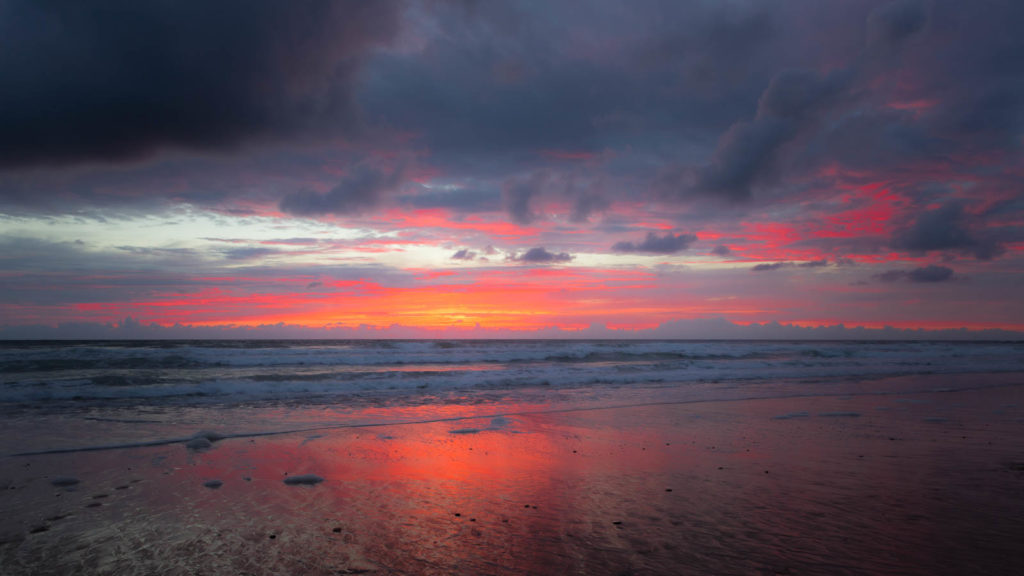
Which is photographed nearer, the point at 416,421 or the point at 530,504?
the point at 530,504

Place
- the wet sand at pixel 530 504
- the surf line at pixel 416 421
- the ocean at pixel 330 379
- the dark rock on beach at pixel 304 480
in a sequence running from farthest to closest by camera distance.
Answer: the ocean at pixel 330 379
the surf line at pixel 416 421
the dark rock on beach at pixel 304 480
the wet sand at pixel 530 504

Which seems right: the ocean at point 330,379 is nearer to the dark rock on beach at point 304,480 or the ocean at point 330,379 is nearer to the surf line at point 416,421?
the surf line at point 416,421

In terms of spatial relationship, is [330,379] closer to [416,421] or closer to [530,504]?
[416,421]

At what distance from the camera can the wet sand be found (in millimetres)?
3896

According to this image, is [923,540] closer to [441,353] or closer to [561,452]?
[561,452]

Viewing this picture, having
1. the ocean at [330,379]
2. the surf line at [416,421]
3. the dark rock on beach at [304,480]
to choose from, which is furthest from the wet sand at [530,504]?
the ocean at [330,379]

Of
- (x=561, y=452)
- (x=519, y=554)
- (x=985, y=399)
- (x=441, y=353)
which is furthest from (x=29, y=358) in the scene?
(x=985, y=399)

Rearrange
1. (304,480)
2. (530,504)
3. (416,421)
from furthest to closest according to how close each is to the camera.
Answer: (416,421) < (304,480) < (530,504)

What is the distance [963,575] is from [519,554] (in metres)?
3.05

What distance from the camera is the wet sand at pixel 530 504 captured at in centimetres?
390

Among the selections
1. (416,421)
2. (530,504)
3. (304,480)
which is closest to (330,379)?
(416,421)

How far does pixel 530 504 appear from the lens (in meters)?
5.27

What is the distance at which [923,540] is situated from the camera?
13.8 feet

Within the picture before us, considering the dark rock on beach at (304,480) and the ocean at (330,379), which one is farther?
the ocean at (330,379)
